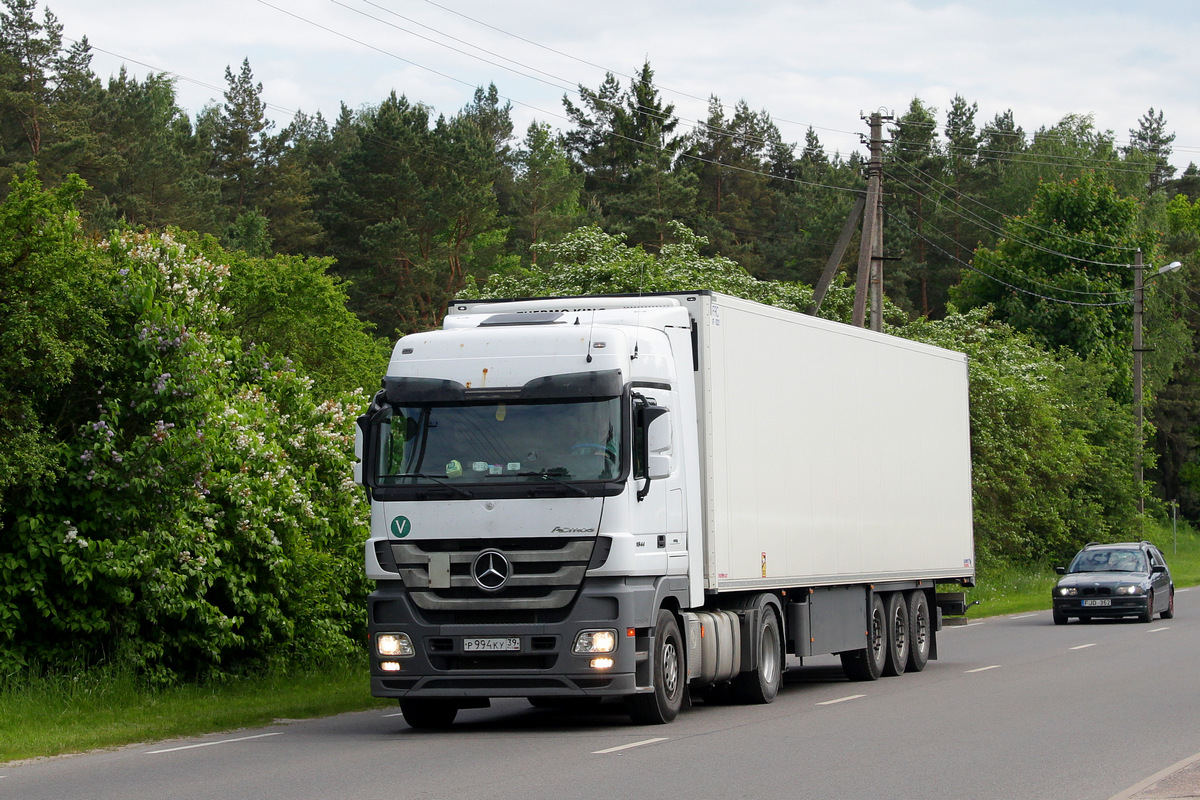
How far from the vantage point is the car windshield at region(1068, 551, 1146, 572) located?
103 ft

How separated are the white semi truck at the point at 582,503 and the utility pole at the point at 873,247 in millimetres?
14232

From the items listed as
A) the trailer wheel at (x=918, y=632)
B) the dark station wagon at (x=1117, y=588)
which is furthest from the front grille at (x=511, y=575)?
the dark station wagon at (x=1117, y=588)

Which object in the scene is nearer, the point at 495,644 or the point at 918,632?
the point at 495,644

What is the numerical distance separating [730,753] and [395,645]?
3.29 m

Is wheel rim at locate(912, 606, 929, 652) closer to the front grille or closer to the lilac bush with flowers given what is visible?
the lilac bush with flowers

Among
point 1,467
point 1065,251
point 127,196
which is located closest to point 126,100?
point 127,196

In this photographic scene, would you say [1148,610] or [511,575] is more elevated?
[511,575]

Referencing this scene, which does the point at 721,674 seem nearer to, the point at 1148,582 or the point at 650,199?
the point at 1148,582

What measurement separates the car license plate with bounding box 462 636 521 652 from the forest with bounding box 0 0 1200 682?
4.60 m

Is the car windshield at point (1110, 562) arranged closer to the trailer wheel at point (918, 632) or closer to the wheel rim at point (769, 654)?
the trailer wheel at point (918, 632)

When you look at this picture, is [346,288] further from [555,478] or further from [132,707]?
[555,478]

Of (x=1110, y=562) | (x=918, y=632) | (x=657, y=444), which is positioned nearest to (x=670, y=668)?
(x=657, y=444)

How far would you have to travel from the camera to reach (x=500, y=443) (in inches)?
522

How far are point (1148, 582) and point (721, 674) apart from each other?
1820 centimetres
